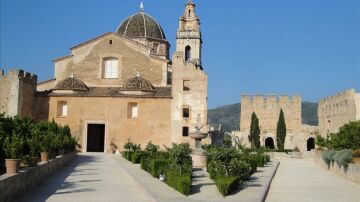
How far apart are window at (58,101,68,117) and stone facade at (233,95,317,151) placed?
18.2 metres

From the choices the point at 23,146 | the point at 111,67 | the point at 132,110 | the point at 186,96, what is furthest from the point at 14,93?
the point at 23,146

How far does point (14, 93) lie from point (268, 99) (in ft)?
80.8

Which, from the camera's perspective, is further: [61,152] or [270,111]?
[270,111]

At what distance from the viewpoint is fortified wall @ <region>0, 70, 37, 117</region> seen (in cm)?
3359

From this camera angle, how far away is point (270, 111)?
48.2 metres

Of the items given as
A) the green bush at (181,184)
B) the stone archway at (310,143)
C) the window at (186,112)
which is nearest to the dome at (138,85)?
the window at (186,112)

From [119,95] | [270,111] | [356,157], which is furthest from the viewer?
[270,111]

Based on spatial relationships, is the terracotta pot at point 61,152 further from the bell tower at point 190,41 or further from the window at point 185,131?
the bell tower at point 190,41

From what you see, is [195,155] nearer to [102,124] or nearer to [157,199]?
[157,199]

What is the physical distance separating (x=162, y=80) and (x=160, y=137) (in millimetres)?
4856

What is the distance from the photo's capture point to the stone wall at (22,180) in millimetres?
10038

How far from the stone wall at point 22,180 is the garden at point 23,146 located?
25 cm

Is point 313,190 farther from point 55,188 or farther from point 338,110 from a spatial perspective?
point 338,110

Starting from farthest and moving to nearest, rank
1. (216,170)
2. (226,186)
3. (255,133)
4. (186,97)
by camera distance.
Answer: (255,133) < (186,97) < (216,170) < (226,186)
